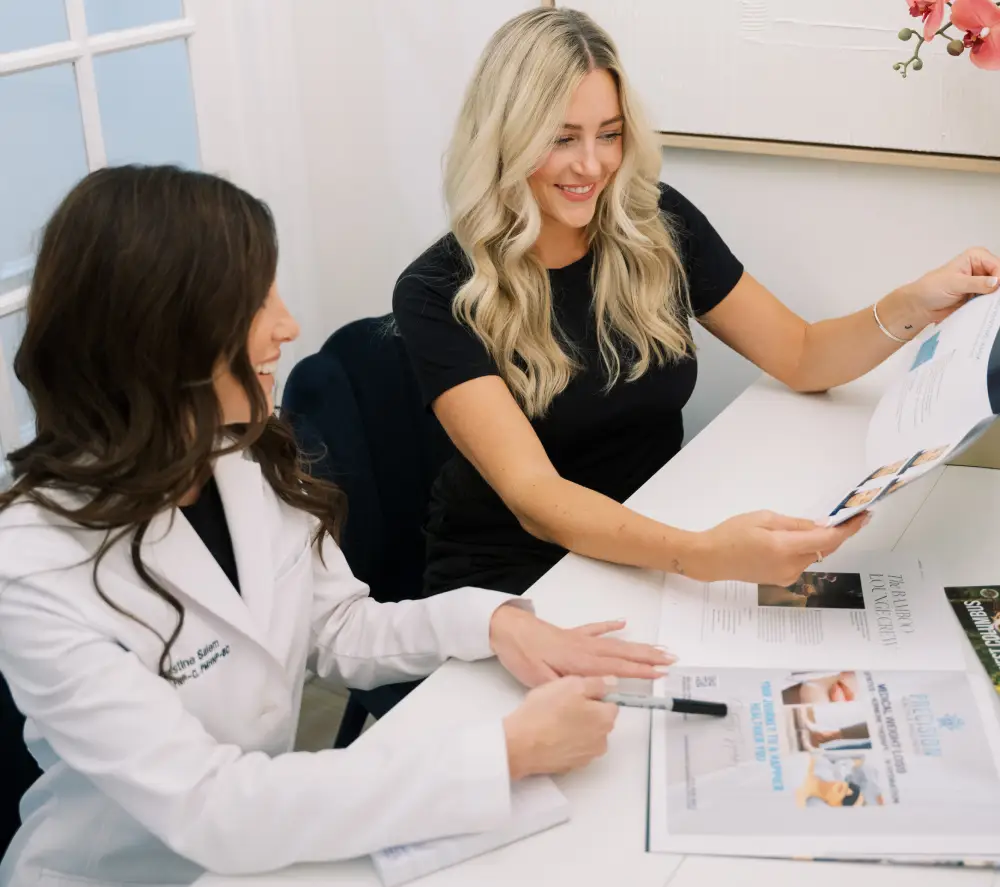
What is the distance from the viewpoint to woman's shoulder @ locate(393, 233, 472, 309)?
1.66 meters

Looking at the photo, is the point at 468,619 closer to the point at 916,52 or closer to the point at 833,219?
the point at 916,52

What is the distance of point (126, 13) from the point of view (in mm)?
1972

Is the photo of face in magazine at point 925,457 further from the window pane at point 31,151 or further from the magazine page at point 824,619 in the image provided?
the window pane at point 31,151

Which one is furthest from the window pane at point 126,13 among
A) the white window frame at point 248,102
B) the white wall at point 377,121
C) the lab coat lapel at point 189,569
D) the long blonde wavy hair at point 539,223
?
the lab coat lapel at point 189,569

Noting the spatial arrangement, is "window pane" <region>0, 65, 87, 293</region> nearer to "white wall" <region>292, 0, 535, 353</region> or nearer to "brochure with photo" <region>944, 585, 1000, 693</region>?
"white wall" <region>292, 0, 535, 353</region>

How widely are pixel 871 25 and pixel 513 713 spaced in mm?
1310

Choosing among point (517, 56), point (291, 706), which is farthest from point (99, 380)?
point (517, 56)

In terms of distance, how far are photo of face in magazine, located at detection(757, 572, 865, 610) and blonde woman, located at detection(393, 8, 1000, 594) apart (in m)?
0.26

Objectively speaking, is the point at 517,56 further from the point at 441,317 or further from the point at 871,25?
the point at 871,25

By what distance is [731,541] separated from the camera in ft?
4.14

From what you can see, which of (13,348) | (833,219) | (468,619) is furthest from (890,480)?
(13,348)

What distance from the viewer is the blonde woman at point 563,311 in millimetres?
1567

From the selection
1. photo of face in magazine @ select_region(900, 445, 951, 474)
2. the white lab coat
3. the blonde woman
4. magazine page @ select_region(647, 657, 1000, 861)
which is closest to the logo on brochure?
magazine page @ select_region(647, 657, 1000, 861)

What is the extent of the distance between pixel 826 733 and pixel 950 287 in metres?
0.79
